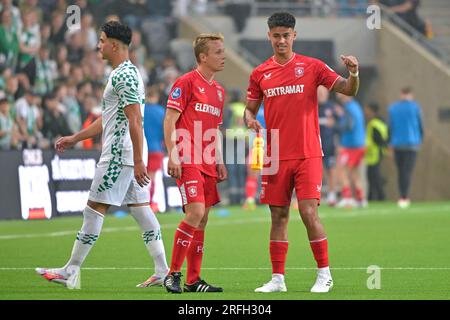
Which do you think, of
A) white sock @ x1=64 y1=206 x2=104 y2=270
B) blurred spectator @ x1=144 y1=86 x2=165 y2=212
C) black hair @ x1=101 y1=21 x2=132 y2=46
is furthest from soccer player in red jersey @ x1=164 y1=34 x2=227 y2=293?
blurred spectator @ x1=144 y1=86 x2=165 y2=212

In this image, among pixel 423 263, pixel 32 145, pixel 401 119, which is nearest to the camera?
pixel 423 263

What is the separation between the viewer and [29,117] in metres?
24.6

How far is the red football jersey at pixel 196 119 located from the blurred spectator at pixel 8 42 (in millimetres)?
13872

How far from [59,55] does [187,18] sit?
734 centimetres

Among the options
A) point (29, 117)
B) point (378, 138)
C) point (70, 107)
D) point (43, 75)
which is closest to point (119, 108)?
point (29, 117)

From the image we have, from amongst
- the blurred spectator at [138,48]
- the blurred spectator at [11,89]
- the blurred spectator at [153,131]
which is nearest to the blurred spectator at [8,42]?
the blurred spectator at [11,89]

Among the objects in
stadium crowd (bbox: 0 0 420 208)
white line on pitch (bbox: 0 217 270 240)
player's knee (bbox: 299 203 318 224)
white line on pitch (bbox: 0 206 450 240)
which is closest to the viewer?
player's knee (bbox: 299 203 318 224)

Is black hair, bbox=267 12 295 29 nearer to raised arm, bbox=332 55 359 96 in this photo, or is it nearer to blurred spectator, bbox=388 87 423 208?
raised arm, bbox=332 55 359 96

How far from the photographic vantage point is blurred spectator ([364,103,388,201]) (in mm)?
31656

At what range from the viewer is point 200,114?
39.9ft

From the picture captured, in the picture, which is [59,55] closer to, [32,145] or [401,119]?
[32,145]

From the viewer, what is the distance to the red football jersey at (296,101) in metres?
12.3

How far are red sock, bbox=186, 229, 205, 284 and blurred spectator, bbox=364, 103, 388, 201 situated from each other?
19730 millimetres
